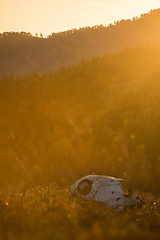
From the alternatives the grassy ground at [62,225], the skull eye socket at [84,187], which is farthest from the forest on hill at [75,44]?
the grassy ground at [62,225]

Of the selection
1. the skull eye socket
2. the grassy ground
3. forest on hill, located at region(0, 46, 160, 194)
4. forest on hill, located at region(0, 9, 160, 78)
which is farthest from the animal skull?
forest on hill, located at region(0, 9, 160, 78)

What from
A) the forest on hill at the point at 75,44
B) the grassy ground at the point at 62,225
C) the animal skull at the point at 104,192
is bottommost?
the animal skull at the point at 104,192

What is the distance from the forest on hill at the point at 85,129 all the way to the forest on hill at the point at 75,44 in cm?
7072

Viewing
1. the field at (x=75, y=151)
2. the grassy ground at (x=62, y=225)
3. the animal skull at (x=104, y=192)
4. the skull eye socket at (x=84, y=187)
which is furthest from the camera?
the skull eye socket at (x=84, y=187)

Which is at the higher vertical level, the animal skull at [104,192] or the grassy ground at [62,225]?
the grassy ground at [62,225]

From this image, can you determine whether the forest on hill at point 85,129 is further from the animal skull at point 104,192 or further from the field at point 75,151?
the animal skull at point 104,192

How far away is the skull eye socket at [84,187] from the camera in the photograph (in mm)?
8129

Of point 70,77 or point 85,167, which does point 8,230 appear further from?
point 70,77

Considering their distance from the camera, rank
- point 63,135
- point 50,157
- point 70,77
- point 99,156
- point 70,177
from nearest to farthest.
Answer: point 70,177
point 99,156
point 50,157
point 63,135
point 70,77

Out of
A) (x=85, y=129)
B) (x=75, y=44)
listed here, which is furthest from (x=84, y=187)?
(x=75, y=44)

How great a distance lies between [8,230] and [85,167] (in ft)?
46.7

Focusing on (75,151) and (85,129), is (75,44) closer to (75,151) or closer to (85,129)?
(85,129)

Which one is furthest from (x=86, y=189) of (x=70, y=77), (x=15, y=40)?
(x=15, y=40)

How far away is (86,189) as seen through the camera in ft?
26.9
